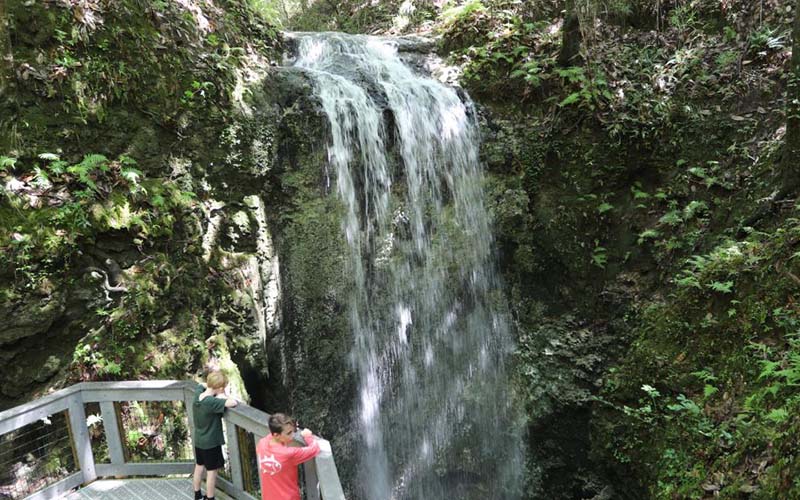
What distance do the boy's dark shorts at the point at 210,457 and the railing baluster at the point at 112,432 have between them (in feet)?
3.59

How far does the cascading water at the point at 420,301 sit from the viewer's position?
8430mm

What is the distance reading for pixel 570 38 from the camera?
8992 millimetres

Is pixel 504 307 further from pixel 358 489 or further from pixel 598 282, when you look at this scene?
pixel 358 489

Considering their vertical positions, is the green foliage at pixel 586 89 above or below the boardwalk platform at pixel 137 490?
above

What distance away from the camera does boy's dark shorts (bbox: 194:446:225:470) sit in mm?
4188

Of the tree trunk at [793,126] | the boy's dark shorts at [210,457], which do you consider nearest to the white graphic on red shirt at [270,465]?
the boy's dark shorts at [210,457]

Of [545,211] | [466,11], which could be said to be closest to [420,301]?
[545,211]

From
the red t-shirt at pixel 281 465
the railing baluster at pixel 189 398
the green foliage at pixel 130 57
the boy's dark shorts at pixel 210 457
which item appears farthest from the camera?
the green foliage at pixel 130 57

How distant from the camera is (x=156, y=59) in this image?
22.1ft

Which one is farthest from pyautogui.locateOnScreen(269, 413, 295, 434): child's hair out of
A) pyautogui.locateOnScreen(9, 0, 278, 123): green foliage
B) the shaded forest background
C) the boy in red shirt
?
pyautogui.locateOnScreen(9, 0, 278, 123): green foliage

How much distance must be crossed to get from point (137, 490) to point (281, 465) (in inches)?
85.6

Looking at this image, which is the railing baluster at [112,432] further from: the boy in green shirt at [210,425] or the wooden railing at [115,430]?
the boy in green shirt at [210,425]

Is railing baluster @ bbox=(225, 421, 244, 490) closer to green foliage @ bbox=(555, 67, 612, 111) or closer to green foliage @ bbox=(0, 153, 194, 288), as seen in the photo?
green foliage @ bbox=(0, 153, 194, 288)

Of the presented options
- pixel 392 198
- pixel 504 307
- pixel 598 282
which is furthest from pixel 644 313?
pixel 392 198
